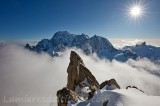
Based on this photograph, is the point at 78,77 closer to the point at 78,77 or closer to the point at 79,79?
the point at 78,77

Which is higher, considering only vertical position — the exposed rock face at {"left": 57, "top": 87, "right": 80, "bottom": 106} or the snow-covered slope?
the snow-covered slope

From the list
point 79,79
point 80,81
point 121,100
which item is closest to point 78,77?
point 79,79

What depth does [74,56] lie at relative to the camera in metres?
77.9

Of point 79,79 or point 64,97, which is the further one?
point 79,79

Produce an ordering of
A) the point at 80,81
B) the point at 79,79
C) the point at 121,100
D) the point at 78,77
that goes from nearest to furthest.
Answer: the point at 121,100
the point at 80,81
the point at 79,79
the point at 78,77

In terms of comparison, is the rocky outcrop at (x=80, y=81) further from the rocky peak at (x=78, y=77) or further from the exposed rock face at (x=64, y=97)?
the exposed rock face at (x=64, y=97)

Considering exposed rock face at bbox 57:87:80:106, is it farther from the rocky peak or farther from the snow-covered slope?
the rocky peak

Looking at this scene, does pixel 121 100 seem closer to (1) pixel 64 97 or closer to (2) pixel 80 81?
(1) pixel 64 97

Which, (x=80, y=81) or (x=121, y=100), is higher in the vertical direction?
(x=121, y=100)

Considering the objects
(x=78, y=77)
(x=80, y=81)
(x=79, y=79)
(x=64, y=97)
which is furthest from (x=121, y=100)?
(x=78, y=77)

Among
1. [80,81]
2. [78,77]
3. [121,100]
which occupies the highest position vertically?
Result: [78,77]

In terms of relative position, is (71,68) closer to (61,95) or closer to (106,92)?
(61,95)

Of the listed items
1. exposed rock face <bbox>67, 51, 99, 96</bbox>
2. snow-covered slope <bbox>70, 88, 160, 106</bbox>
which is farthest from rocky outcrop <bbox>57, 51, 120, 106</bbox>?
snow-covered slope <bbox>70, 88, 160, 106</bbox>

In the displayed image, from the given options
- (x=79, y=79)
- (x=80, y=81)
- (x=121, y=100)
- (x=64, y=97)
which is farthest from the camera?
(x=79, y=79)
